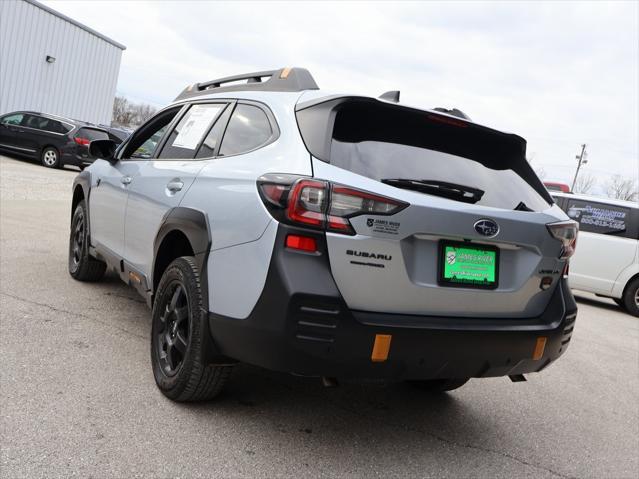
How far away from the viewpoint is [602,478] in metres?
3.21

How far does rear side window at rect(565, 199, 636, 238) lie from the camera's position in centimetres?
1004

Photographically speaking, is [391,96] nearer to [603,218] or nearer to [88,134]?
[603,218]

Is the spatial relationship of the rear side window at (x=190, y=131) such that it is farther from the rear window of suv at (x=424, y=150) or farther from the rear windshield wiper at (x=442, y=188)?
the rear windshield wiper at (x=442, y=188)

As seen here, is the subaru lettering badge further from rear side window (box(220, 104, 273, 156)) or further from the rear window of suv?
rear side window (box(220, 104, 273, 156))

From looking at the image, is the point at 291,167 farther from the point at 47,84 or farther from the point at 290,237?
the point at 47,84

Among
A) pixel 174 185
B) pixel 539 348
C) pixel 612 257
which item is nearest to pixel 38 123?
pixel 612 257

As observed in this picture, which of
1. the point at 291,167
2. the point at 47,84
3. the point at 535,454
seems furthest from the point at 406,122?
the point at 47,84

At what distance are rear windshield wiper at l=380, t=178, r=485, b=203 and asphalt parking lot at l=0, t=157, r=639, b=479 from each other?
4.37 ft

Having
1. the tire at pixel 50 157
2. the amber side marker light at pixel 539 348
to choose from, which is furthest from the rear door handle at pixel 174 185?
the tire at pixel 50 157

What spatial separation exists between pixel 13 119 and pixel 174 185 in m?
17.1

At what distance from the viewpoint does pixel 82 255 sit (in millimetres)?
5492

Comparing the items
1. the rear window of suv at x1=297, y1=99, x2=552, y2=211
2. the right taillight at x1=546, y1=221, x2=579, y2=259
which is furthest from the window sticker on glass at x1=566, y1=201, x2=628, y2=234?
the rear window of suv at x1=297, y1=99, x2=552, y2=211

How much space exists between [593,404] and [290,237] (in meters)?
3.20

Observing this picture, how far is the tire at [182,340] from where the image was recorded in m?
2.99
